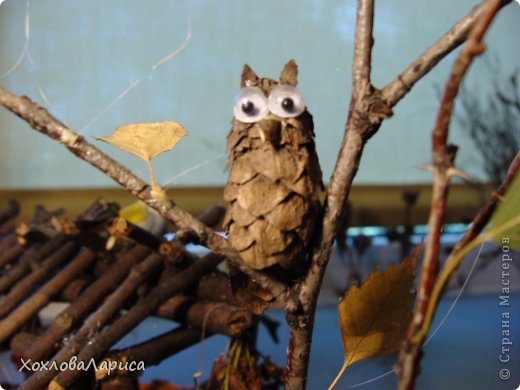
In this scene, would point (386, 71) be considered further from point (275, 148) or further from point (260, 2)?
point (275, 148)

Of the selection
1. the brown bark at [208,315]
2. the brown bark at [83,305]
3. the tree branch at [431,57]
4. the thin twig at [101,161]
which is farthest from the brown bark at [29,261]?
the tree branch at [431,57]

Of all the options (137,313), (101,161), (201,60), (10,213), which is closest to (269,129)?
(101,161)

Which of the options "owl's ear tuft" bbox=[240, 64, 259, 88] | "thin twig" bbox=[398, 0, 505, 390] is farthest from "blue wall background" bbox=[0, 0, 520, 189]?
"thin twig" bbox=[398, 0, 505, 390]

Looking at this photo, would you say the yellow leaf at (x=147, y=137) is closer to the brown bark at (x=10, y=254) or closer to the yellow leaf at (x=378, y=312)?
the yellow leaf at (x=378, y=312)

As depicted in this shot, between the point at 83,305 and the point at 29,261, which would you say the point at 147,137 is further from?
the point at 29,261

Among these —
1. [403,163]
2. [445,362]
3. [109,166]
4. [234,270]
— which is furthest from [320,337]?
[403,163]

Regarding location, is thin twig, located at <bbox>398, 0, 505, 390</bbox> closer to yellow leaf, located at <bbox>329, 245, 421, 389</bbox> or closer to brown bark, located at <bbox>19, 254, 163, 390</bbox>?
yellow leaf, located at <bbox>329, 245, 421, 389</bbox>
